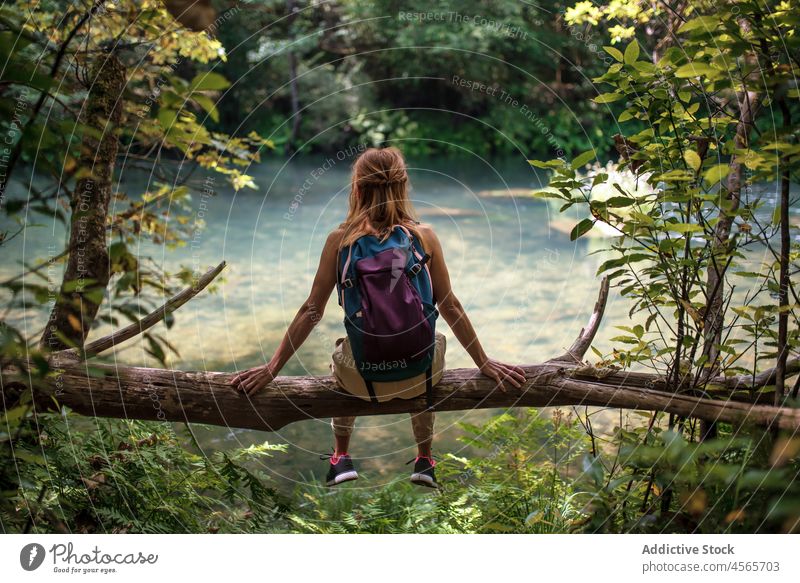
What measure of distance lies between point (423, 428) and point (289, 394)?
0.53 m

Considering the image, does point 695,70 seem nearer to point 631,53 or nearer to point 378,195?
point 631,53

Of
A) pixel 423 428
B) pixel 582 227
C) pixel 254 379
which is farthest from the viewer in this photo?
pixel 423 428

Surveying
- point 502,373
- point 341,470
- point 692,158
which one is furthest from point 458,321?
point 692,158

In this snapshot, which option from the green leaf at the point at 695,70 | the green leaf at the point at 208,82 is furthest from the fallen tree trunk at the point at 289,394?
the green leaf at the point at 208,82

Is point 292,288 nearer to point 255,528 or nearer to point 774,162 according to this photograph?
point 255,528

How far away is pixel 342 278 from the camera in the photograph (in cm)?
220

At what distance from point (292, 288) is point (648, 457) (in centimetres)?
580

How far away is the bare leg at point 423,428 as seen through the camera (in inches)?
94.1

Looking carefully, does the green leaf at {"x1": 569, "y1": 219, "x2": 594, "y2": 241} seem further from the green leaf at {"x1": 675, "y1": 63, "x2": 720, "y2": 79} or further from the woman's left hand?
the woman's left hand

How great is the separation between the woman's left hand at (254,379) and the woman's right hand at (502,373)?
67 centimetres
